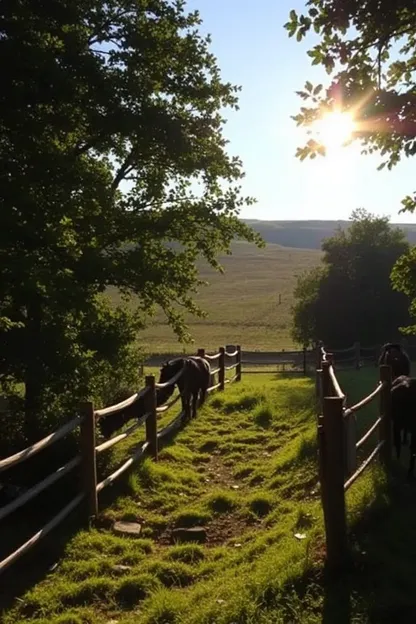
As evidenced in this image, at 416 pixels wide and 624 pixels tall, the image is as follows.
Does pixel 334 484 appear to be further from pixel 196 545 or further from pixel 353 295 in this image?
pixel 353 295

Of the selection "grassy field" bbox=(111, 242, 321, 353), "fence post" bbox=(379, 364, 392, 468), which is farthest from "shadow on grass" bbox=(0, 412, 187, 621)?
"grassy field" bbox=(111, 242, 321, 353)

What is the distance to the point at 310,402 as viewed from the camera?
15430 millimetres

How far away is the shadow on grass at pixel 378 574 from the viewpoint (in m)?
4.48

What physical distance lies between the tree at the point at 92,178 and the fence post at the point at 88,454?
1.61m

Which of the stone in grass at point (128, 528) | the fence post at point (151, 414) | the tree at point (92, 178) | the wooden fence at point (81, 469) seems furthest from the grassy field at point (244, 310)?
the stone in grass at point (128, 528)

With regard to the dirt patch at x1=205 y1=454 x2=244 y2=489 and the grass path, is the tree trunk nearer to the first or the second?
the grass path

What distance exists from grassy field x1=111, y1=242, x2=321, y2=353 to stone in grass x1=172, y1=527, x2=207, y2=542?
44.0 ft

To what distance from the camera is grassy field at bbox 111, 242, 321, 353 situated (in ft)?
180

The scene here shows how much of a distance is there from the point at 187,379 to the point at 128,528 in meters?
6.60

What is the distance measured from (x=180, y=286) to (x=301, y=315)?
2812cm

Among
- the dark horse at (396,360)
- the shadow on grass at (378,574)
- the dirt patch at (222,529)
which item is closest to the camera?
the shadow on grass at (378,574)

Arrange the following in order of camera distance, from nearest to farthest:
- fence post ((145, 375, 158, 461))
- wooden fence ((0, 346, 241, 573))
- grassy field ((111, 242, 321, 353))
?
wooden fence ((0, 346, 241, 573)), fence post ((145, 375, 158, 461)), grassy field ((111, 242, 321, 353))

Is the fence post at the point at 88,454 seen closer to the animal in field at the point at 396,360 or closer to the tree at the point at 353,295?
the animal in field at the point at 396,360

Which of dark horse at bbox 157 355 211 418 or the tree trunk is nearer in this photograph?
the tree trunk
